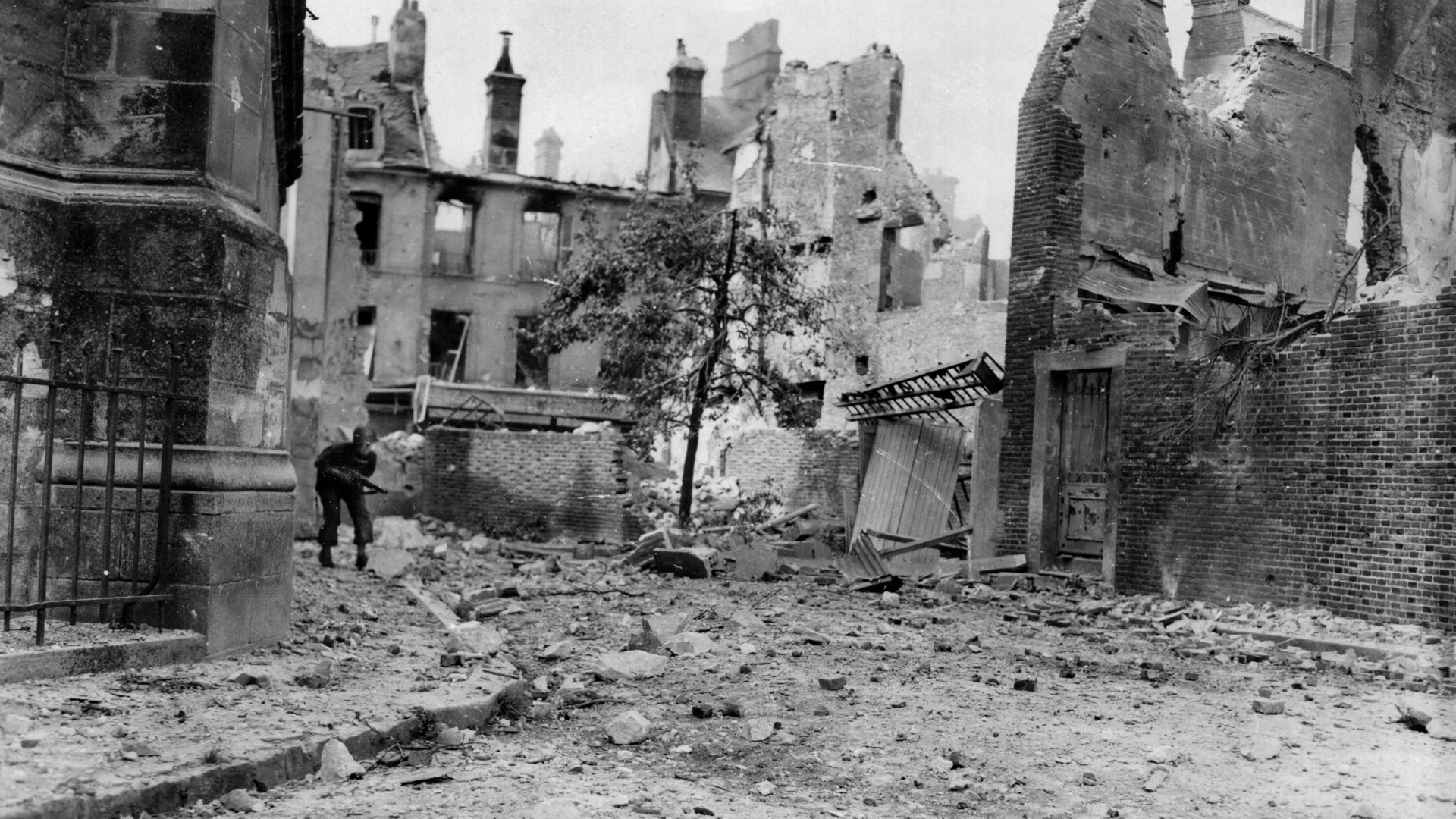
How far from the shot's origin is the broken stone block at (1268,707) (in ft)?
24.2

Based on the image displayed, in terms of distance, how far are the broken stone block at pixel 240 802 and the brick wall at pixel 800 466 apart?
19.2m

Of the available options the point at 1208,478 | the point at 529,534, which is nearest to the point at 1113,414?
the point at 1208,478

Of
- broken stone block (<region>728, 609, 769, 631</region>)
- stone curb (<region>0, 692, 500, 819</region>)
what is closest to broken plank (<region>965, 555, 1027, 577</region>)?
broken stone block (<region>728, 609, 769, 631</region>)

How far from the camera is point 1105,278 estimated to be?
51.0 ft


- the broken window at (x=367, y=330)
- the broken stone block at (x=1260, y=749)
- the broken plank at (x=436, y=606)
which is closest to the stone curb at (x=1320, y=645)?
the broken stone block at (x=1260, y=749)

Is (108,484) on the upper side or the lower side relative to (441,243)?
lower

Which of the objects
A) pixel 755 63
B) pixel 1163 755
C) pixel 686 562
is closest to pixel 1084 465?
pixel 686 562

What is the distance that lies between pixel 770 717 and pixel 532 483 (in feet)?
56.1

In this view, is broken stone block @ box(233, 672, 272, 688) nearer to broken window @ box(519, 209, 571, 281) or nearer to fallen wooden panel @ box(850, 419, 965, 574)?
fallen wooden panel @ box(850, 419, 965, 574)

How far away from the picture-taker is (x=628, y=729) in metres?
6.16

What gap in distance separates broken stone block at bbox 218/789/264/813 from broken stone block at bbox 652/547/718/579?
10.7m

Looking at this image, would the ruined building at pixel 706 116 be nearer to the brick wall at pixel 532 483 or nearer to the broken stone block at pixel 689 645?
the brick wall at pixel 532 483

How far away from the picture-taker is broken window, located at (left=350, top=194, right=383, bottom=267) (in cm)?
3491

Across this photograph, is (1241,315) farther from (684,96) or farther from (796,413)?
(684,96)
